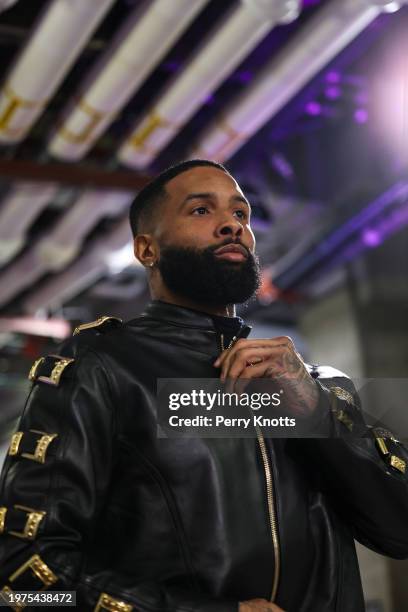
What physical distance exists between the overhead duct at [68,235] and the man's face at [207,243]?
292cm

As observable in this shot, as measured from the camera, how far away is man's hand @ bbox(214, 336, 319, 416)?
1.11 m

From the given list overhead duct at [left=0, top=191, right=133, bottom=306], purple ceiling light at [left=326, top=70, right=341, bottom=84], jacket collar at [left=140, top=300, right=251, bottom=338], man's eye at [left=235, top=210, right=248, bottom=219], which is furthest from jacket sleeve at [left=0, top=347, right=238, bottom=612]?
overhead duct at [left=0, top=191, right=133, bottom=306]

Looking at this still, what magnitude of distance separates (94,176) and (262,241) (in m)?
1.88

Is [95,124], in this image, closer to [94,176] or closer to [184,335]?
[94,176]

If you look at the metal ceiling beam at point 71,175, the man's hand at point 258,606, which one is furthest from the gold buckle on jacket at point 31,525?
the metal ceiling beam at point 71,175

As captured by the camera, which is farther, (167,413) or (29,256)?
(29,256)

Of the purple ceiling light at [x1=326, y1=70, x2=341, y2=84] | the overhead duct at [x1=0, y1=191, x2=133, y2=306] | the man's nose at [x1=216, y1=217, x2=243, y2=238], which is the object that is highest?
the purple ceiling light at [x1=326, y1=70, x2=341, y2=84]

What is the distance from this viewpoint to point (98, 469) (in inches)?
43.2

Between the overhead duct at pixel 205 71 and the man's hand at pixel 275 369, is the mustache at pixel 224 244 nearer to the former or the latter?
the man's hand at pixel 275 369

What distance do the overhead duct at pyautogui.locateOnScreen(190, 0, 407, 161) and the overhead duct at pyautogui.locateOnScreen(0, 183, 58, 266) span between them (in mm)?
806

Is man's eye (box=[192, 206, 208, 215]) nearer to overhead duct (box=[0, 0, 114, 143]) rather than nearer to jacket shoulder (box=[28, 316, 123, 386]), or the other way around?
jacket shoulder (box=[28, 316, 123, 386])

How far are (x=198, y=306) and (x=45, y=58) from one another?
6.70ft

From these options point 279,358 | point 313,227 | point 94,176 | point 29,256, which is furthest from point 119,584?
point 313,227

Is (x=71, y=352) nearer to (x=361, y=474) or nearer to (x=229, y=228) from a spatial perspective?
(x=229, y=228)
